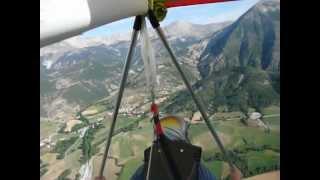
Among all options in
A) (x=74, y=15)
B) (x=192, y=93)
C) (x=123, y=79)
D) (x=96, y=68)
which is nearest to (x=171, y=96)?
(x=192, y=93)

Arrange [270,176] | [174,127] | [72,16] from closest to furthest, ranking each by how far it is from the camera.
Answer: [72,16], [270,176], [174,127]

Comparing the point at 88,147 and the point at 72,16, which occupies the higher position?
the point at 72,16

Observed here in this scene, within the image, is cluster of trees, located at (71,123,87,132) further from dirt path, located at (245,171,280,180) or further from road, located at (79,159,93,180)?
dirt path, located at (245,171,280,180)

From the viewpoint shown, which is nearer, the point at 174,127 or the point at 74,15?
the point at 74,15

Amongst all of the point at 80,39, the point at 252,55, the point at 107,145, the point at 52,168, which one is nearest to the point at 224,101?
the point at 252,55

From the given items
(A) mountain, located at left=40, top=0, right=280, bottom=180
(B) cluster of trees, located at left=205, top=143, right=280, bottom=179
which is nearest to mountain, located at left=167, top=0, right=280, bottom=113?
(A) mountain, located at left=40, top=0, right=280, bottom=180

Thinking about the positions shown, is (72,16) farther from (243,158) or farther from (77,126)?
(243,158)
